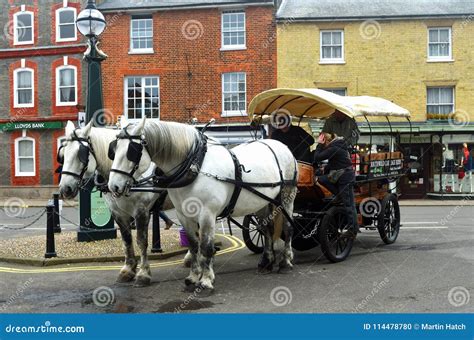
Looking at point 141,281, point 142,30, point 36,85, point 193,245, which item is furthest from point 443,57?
point 141,281

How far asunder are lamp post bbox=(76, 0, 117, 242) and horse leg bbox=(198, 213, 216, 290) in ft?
13.8

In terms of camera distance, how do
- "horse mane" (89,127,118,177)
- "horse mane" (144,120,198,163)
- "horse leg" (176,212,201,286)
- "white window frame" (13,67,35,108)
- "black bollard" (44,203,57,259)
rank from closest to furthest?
"horse mane" (144,120,198,163) < "horse leg" (176,212,201,286) < "horse mane" (89,127,118,177) < "black bollard" (44,203,57,259) < "white window frame" (13,67,35,108)

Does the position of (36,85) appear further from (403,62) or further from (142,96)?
(403,62)

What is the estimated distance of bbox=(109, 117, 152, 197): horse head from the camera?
5797mm

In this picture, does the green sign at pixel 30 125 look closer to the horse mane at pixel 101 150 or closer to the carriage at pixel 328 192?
the carriage at pixel 328 192

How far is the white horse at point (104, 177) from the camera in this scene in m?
6.86

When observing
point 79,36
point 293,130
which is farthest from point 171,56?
point 293,130

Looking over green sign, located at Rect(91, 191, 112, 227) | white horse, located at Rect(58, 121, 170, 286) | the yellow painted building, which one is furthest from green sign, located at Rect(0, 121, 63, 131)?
white horse, located at Rect(58, 121, 170, 286)

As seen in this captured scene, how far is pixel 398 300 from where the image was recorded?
6078mm

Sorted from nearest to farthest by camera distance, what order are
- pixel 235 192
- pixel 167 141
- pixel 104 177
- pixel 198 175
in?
pixel 167 141, pixel 198 175, pixel 235 192, pixel 104 177

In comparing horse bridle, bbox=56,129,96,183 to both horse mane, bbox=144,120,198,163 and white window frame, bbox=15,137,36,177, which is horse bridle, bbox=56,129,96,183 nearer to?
horse mane, bbox=144,120,198,163

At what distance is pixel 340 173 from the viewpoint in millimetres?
8219

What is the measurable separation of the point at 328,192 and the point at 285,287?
2.48 m

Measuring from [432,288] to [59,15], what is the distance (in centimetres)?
2525
